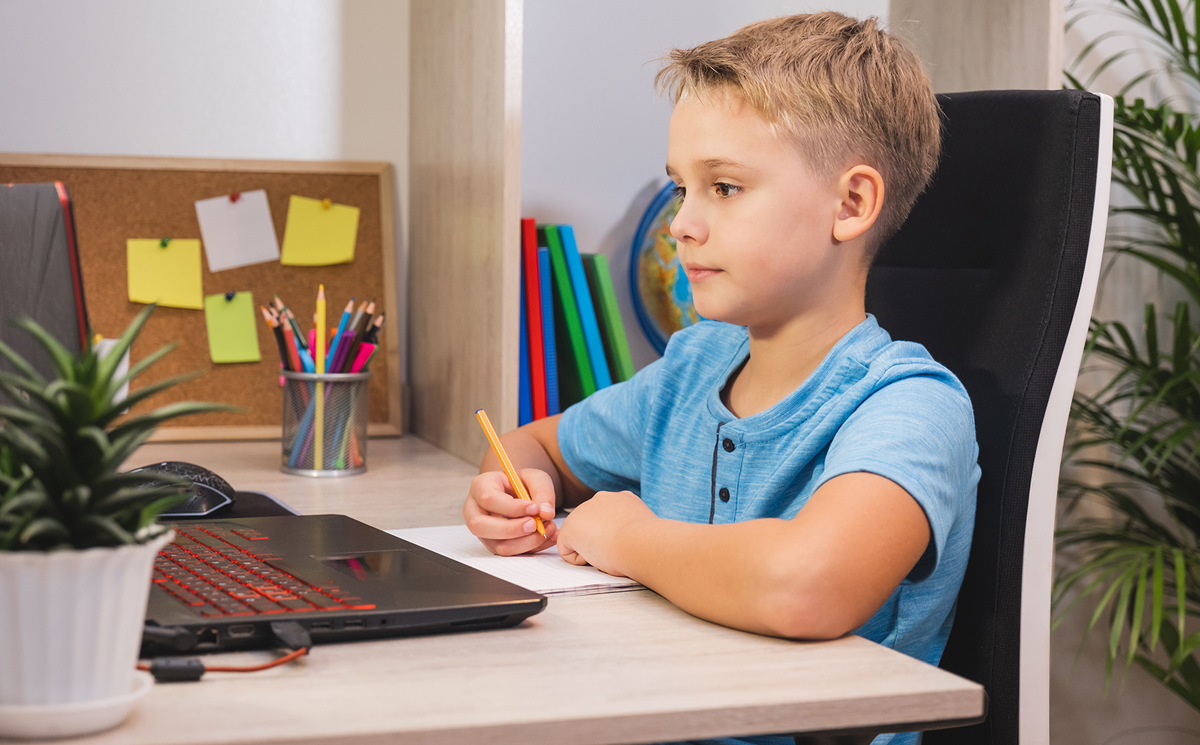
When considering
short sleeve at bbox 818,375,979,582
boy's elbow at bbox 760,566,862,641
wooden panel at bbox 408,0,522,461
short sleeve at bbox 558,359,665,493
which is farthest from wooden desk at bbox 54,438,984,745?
wooden panel at bbox 408,0,522,461

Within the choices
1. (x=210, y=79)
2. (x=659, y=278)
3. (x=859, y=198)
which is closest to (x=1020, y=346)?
(x=859, y=198)

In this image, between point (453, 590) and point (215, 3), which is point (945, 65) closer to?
point (215, 3)

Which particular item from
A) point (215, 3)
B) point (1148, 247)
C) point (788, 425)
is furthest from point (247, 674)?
point (1148, 247)

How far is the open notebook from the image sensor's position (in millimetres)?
692

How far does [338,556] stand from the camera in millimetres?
703

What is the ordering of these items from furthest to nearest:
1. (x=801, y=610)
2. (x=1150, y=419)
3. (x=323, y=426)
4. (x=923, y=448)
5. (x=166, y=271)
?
(x=1150, y=419) → (x=166, y=271) → (x=323, y=426) → (x=923, y=448) → (x=801, y=610)

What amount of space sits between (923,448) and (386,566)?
14.1 inches

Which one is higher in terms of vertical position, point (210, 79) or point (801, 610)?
point (210, 79)

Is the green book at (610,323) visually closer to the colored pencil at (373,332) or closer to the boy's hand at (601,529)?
the colored pencil at (373,332)

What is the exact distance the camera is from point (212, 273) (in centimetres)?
148

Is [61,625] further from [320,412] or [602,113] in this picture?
[602,113]

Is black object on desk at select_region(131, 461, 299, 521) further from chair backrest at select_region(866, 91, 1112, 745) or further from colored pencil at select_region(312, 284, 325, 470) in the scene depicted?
chair backrest at select_region(866, 91, 1112, 745)

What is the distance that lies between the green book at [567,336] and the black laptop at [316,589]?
0.60 m

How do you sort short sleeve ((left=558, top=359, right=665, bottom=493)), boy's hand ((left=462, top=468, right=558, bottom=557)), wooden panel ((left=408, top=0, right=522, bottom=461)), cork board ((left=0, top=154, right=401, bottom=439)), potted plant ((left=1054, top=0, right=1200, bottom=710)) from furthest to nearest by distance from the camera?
potted plant ((left=1054, top=0, right=1200, bottom=710)) → cork board ((left=0, top=154, right=401, bottom=439)) → wooden panel ((left=408, top=0, right=522, bottom=461)) → short sleeve ((left=558, top=359, right=665, bottom=493)) → boy's hand ((left=462, top=468, right=558, bottom=557))
